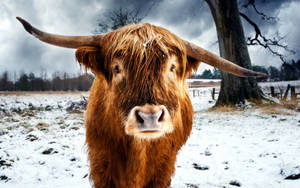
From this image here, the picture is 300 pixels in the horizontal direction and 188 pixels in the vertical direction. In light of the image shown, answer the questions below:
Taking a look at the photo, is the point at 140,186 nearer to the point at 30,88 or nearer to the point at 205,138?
the point at 205,138

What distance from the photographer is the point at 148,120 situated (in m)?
1.38

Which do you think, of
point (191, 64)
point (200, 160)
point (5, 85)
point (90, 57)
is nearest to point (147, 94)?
point (90, 57)

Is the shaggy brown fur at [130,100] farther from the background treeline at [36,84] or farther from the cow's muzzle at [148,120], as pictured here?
the background treeline at [36,84]

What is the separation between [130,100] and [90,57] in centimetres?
75

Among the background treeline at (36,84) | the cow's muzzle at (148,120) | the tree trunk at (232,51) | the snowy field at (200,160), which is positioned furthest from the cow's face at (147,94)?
the background treeline at (36,84)

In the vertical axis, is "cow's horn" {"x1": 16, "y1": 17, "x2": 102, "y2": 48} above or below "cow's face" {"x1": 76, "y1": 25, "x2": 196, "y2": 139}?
above

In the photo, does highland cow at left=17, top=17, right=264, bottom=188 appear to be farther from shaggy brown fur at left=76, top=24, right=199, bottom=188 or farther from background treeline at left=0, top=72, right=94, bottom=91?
background treeline at left=0, top=72, right=94, bottom=91

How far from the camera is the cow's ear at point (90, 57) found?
1979 millimetres

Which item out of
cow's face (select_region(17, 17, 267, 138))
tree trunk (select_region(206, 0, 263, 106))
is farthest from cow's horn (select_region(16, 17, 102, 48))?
tree trunk (select_region(206, 0, 263, 106))

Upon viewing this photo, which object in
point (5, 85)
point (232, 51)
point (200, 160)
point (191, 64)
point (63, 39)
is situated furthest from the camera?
point (5, 85)

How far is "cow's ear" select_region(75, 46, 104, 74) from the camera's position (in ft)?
6.49

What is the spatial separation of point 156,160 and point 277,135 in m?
→ 3.96

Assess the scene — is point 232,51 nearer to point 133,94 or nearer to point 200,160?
point 200,160

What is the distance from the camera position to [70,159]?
3.61m
